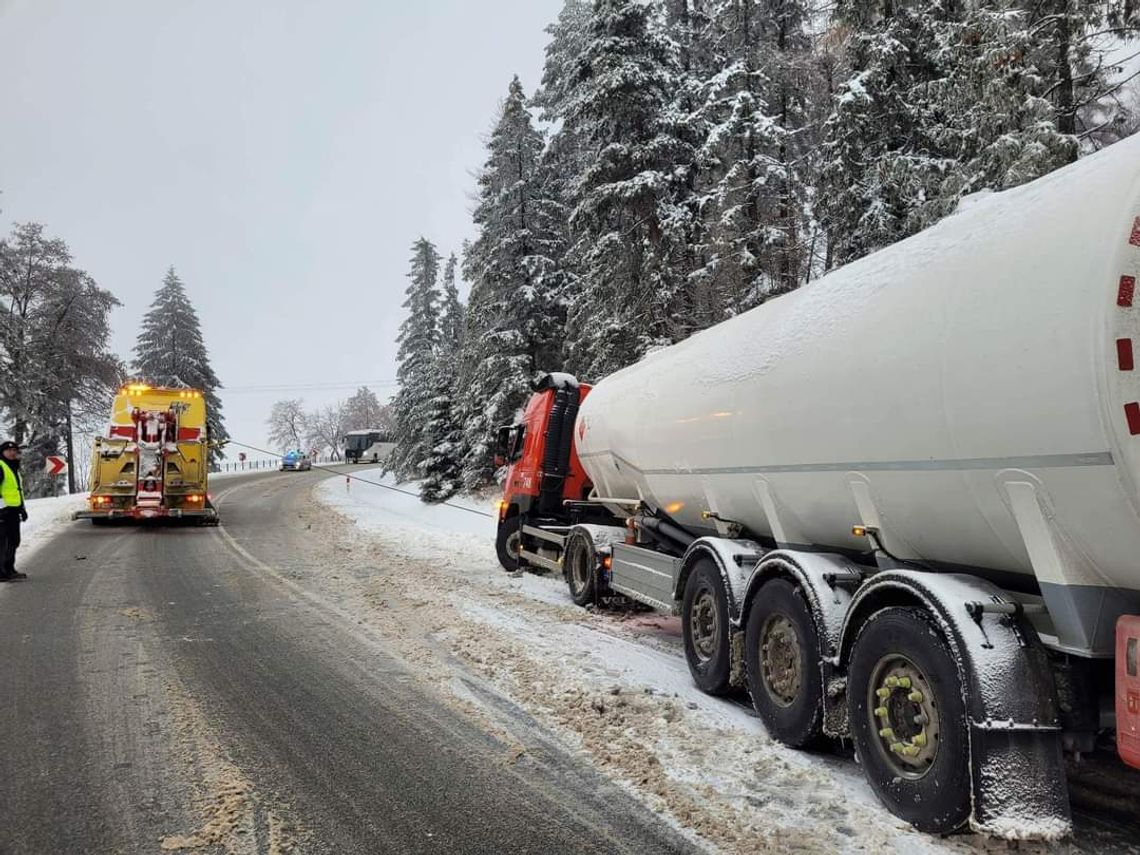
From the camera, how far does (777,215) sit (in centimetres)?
1678

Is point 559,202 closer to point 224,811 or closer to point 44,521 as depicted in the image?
point 44,521

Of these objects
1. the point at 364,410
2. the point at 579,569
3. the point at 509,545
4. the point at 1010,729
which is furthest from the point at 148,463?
the point at 364,410

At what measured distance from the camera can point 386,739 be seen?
448 cm

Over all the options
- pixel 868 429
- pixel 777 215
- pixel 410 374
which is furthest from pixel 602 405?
pixel 410 374

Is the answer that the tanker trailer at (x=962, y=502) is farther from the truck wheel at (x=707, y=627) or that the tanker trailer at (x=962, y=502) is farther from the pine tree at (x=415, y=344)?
the pine tree at (x=415, y=344)

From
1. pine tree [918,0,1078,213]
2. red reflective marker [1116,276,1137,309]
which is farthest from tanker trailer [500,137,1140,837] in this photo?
pine tree [918,0,1078,213]

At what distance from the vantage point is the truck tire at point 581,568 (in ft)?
28.3

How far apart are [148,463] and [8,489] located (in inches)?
251

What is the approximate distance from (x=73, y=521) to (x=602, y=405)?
15.4m

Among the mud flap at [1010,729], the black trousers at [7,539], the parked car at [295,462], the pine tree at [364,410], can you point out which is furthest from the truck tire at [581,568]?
the pine tree at [364,410]

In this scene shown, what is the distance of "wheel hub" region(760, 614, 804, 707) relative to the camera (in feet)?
15.0

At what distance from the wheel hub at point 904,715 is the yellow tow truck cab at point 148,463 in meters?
16.2

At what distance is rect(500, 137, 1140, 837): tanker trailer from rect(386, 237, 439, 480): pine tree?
27519mm

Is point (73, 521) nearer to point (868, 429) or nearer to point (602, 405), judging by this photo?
point (602, 405)
